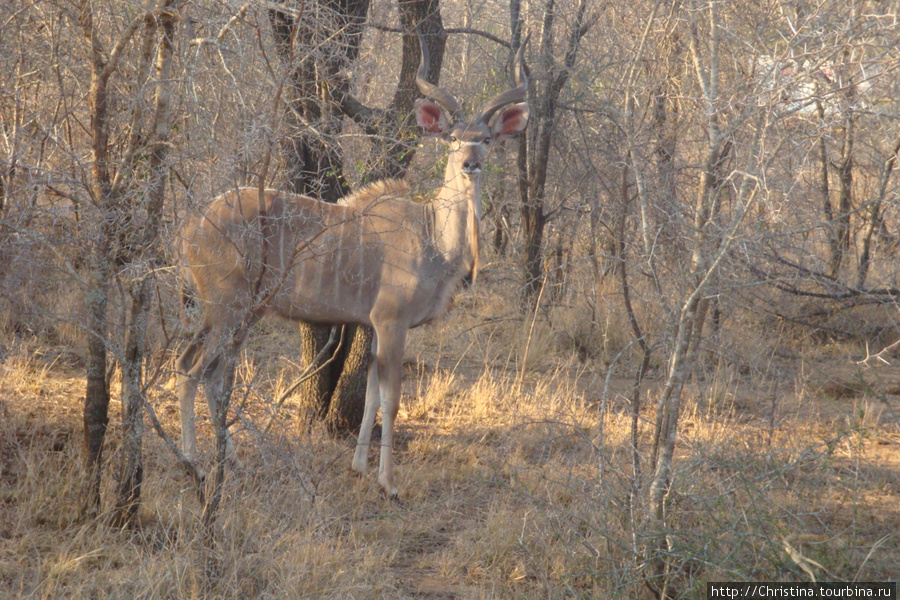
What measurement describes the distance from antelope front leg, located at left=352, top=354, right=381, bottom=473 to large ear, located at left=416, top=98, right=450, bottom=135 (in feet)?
4.45

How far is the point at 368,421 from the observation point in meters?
4.81

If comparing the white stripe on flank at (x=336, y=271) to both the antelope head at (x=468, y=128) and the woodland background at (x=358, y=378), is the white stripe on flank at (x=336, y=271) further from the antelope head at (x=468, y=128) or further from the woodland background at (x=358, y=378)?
the antelope head at (x=468, y=128)

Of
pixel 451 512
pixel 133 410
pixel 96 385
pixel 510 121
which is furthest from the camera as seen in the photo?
pixel 510 121

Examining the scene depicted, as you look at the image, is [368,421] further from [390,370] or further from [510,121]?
[510,121]

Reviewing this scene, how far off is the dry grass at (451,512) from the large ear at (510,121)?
1.72 metres

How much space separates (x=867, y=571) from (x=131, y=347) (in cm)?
279

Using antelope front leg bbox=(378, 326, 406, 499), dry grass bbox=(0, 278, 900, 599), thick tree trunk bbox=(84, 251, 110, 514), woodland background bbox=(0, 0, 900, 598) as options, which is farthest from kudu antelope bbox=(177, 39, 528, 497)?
thick tree trunk bbox=(84, 251, 110, 514)

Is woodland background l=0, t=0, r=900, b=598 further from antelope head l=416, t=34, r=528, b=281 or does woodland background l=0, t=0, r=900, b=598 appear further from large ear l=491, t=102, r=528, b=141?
large ear l=491, t=102, r=528, b=141

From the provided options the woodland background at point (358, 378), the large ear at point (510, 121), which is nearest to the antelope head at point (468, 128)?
the large ear at point (510, 121)

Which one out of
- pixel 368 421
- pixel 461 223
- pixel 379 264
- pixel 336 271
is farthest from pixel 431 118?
pixel 368 421

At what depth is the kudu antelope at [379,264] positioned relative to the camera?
14.6ft

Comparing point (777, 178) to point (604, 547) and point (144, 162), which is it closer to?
point (604, 547)

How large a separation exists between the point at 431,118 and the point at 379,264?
91cm

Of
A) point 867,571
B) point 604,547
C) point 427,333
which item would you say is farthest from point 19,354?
point 867,571
